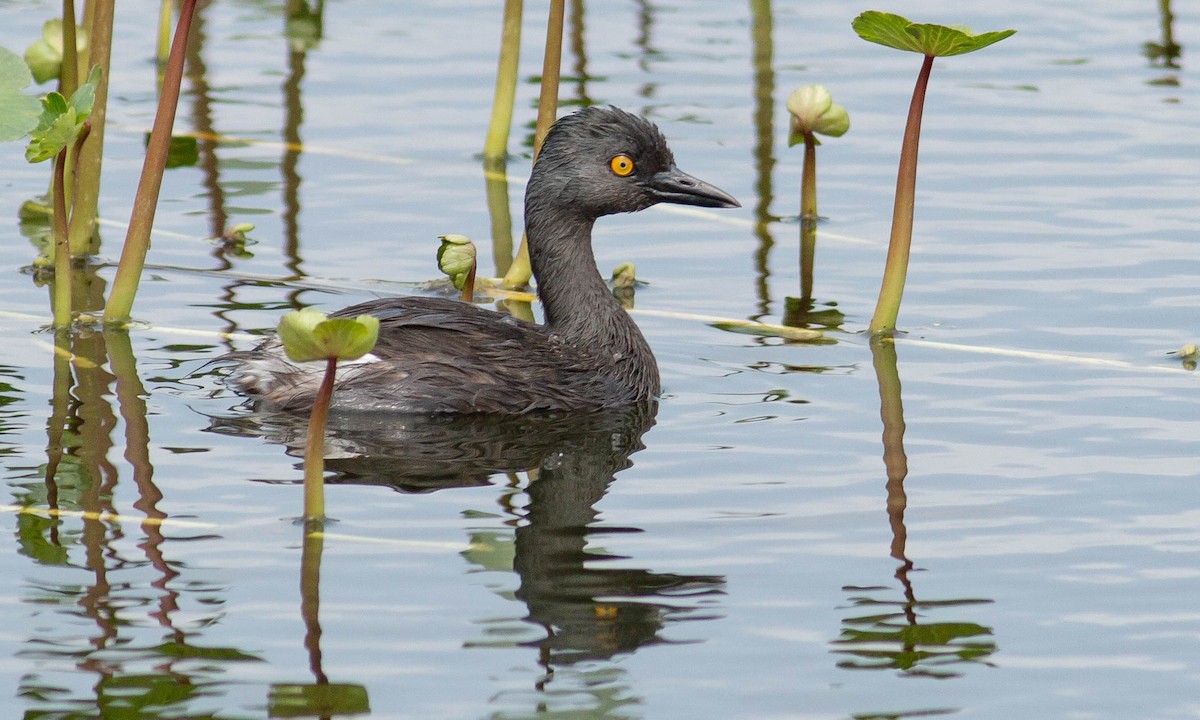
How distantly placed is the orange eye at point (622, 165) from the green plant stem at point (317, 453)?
2.76 m

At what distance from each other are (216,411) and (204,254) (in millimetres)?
2311

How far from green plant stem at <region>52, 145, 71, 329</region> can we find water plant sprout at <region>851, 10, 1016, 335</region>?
3.34 metres

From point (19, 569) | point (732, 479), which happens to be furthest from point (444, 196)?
point (19, 569)

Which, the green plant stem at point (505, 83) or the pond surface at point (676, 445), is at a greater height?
the green plant stem at point (505, 83)

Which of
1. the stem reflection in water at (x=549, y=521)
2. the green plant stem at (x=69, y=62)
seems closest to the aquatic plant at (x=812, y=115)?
the stem reflection in water at (x=549, y=521)

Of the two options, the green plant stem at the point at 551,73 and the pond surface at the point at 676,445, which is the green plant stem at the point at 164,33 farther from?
the green plant stem at the point at 551,73

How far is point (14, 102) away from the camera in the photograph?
708 centimetres

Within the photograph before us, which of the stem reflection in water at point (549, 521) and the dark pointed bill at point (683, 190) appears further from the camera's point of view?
the dark pointed bill at point (683, 190)

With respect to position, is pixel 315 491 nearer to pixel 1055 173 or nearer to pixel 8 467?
pixel 8 467

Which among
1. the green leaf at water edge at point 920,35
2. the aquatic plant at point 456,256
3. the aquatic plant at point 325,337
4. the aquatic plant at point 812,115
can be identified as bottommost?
the aquatic plant at point 456,256

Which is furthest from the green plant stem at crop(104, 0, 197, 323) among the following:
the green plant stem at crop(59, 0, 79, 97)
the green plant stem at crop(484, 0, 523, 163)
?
the green plant stem at crop(484, 0, 523, 163)

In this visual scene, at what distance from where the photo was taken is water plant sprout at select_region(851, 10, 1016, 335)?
24.6 feet

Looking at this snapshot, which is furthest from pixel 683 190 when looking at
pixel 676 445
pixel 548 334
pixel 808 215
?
pixel 808 215

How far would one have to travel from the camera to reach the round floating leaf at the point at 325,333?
5.46m
